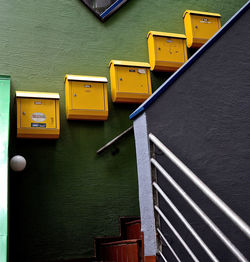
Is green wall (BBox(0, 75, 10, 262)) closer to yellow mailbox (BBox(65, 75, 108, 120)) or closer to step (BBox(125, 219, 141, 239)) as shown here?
yellow mailbox (BBox(65, 75, 108, 120))

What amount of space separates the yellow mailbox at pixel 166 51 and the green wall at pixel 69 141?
6.4 inches

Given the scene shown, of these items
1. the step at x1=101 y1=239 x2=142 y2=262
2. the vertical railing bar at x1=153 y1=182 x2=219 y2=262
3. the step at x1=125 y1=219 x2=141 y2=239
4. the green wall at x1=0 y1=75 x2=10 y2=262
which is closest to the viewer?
the vertical railing bar at x1=153 y1=182 x2=219 y2=262

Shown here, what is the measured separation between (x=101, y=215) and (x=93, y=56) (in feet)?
5.71

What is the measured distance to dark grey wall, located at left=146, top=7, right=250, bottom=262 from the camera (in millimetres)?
2006

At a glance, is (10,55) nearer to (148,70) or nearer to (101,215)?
(148,70)

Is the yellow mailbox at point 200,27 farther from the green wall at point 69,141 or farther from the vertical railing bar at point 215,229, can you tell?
the vertical railing bar at point 215,229

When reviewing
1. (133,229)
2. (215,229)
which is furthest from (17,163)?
(215,229)

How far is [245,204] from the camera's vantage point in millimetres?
2088

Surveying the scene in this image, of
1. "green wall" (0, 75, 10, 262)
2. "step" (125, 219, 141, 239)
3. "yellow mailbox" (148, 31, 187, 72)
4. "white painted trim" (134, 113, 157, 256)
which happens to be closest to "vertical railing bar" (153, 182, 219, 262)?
"white painted trim" (134, 113, 157, 256)

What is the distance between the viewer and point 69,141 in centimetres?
411

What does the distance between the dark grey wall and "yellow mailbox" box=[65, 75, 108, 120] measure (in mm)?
2015

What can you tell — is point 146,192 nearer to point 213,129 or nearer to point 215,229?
point 213,129

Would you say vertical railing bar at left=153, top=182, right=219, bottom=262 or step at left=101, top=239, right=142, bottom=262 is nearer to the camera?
vertical railing bar at left=153, top=182, right=219, bottom=262

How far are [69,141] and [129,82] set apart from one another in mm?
887
